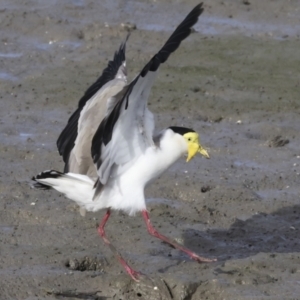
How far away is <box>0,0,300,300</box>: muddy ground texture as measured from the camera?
7.12m

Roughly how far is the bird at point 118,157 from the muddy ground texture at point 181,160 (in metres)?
0.27

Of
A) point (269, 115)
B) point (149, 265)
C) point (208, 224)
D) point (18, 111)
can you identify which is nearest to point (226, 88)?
point (269, 115)

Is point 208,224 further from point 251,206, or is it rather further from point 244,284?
point 244,284

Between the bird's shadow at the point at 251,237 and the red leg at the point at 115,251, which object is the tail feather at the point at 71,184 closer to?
the red leg at the point at 115,251

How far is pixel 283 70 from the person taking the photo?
11648mm

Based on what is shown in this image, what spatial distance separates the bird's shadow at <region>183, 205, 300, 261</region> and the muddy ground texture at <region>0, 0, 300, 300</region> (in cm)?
1

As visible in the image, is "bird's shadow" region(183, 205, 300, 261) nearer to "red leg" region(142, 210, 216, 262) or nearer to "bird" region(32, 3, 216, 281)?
"red leg" region(142, 210, 216, 262)

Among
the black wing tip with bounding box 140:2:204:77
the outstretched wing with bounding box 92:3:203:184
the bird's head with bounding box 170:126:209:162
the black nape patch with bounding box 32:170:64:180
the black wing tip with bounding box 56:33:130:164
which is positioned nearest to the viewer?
the black wing tip with bounding box 140:2:204:77

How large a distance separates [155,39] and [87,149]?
500 cm

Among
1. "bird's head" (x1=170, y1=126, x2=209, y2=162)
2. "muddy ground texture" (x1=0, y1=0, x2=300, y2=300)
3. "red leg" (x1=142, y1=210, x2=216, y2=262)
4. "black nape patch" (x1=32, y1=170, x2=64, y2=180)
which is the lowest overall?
"muddy ground texture" (x1=0, y1=0, x2=300, y2=300)

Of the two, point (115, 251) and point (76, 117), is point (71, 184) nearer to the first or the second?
point (115, 251)

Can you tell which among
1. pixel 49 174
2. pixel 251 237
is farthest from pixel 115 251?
pixel 251 237

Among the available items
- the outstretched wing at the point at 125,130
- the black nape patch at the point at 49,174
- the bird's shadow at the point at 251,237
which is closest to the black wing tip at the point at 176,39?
the outstretched wing at the point at 125,130

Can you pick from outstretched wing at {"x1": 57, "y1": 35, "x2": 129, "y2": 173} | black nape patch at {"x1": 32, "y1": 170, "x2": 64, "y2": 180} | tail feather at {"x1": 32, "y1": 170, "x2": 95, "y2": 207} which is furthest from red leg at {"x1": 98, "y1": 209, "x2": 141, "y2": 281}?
black nape patch at {"x1": 32, "y1": 170, "x2": 64, "y2": 180}
